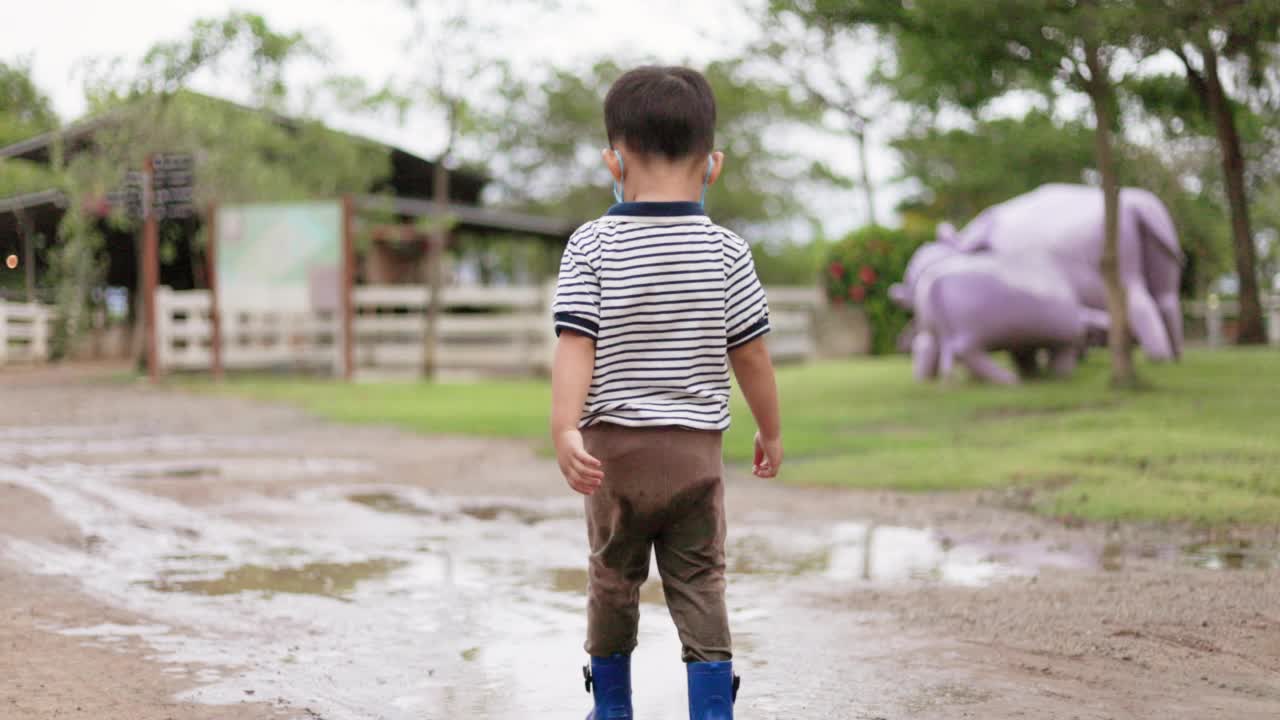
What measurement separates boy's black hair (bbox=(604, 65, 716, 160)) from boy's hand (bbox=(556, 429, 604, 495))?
60 centimetres

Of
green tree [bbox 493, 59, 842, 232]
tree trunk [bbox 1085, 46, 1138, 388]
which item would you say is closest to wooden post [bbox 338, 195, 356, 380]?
tree trunk [bbox 1085, 46, 1138, 388]

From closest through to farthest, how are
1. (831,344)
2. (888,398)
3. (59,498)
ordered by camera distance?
(59,498) < (888,398) < (831,344)

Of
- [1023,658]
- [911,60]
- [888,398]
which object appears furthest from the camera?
[911,60]

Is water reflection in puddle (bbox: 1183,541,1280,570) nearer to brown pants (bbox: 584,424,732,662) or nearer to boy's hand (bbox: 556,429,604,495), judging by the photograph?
brown pants (bbox: 584,424,732,662)

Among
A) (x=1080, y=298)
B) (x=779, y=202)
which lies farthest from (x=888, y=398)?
(x=779, y=202)

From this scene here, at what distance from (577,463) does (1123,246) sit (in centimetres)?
1250

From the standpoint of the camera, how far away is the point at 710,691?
9.11 ft

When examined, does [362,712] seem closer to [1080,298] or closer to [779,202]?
[1080,298]

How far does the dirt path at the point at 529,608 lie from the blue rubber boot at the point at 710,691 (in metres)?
0.32

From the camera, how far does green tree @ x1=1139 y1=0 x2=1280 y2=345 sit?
10998 mm

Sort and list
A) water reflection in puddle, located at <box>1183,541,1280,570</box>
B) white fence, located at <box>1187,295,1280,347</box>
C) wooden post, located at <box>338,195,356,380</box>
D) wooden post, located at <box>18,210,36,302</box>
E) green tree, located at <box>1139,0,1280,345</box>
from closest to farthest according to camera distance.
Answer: water reflection in puddle, located at <box>1183,541,1280,570</box>
wooden post, located at <box>18,210,36,302</box>
green tree, located at <box>1139,0,1280,345</box>
wooden post, located at <box>338,195,356,380</box>
white fence, located at <box>1187,295,1280,347</box>

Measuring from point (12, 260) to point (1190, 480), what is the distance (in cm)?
594

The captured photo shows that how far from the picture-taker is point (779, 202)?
1603 inches

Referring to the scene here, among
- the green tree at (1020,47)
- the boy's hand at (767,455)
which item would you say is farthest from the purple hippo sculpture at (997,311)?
the boy's hand at (767,455)
